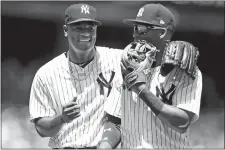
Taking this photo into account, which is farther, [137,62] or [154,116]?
[154,116]

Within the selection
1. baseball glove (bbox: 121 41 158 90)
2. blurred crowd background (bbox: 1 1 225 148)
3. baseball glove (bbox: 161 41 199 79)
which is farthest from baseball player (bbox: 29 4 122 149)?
blurred crowd background (bbox: 1 1 225 148)

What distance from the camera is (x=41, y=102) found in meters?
3.28

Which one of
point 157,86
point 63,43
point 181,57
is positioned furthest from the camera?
point 63,43

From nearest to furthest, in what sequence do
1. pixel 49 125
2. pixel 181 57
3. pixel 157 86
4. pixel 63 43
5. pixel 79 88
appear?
pixel 181 57 < pixel 157 86 < pixel 49 125 < pixel 79 88 < pixel 63 43

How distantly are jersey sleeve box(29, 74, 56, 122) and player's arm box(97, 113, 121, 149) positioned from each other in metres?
0.36

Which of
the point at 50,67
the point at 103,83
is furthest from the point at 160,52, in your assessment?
the point at 50,67

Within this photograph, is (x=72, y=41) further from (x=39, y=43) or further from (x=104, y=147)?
(x=39, y=43)

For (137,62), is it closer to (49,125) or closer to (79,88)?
(79,88)

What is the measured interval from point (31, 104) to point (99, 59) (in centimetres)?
48

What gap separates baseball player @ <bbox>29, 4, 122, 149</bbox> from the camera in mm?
3207

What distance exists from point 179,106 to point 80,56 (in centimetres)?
71

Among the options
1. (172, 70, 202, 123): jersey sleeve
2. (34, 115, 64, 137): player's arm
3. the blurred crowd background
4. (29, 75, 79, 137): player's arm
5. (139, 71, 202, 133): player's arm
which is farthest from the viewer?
the blurred crowd background

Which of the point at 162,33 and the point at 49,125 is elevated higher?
the point at 162,33

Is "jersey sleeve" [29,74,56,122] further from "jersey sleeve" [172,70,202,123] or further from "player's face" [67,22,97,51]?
"jersey sleeve" [172,70,202,123]
